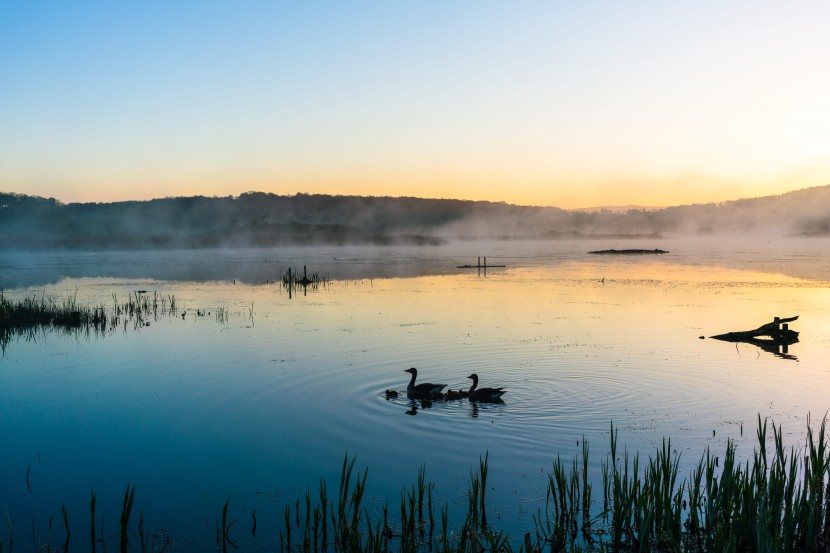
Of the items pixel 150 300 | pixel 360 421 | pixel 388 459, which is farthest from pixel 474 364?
pixel 150 300

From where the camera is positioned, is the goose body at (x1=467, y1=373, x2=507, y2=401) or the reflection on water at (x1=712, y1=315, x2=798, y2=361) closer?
the goose body at (x1=467, y1=373, x2=507, y2=401)

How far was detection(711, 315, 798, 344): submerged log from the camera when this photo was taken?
70.8 feet

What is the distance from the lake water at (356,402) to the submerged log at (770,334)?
0.79 meters

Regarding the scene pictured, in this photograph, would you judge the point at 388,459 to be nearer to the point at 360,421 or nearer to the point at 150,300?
the point at 360,421

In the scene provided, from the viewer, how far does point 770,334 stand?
21.8 m

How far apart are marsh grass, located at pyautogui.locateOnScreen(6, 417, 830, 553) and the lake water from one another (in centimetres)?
40

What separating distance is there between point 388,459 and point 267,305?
75.3ft

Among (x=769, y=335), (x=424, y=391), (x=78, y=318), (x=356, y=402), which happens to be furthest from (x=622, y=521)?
(x=78, y=318)

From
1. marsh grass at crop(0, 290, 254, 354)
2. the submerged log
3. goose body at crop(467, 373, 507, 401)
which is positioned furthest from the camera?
marsh grass at crop(0, 290, 254, 354)

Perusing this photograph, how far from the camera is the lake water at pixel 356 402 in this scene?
957 cm

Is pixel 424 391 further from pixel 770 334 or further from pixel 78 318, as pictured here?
pixel 78 318

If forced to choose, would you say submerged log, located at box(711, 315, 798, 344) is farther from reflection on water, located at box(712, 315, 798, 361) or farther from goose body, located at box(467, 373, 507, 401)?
goose body, located at box(467, 373, 507, 401)

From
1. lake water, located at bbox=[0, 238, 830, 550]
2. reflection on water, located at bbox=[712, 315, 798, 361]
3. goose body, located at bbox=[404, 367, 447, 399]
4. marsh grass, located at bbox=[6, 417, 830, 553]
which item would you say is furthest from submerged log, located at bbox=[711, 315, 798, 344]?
marsh grass, located at bbox=[6, 417, 830, 553]

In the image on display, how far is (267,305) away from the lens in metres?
32.8
